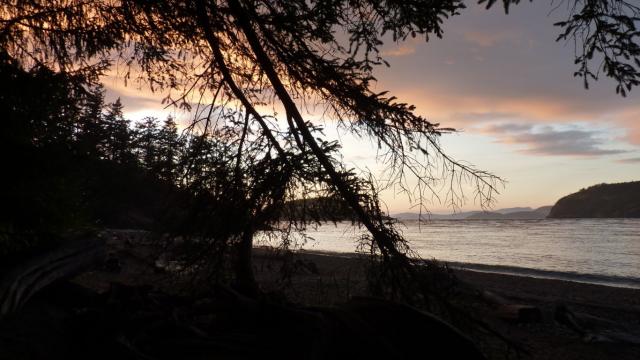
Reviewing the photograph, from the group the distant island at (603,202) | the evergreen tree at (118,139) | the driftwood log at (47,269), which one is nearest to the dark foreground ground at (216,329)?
the driftwood log at (47,269)

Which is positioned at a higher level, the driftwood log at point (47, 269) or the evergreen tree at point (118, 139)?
the evergreen tree at point (118, 139)

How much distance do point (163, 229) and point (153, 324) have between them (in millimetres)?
4429

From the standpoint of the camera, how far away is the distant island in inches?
5950

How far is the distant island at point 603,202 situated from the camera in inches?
5950

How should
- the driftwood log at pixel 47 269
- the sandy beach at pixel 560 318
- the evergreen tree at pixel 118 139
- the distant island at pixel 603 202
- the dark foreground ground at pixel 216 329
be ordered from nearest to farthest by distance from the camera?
the dark foreground ground at pixel 216 329
the driftwood log at pixel 47 269
the sandy beach at pixel 560 318
the evergreen tree at pixel 118 139
the distant island at pixel 603 202

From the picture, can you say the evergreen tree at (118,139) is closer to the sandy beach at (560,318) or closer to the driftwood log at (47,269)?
the sandy beach at (560,318)

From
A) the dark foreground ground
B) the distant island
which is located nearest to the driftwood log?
the dark foreground ground

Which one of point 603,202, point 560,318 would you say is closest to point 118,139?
point 560,318

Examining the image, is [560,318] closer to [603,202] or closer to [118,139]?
[118,139]

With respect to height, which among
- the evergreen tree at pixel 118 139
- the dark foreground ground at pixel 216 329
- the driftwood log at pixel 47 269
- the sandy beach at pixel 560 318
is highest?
the evergreen tree at pixel 118 139

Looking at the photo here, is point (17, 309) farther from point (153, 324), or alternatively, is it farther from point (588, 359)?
point (588, 359)

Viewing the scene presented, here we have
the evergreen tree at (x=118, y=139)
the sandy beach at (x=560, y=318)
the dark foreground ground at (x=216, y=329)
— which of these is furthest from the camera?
the evergreen tree at (x=118, y=139)

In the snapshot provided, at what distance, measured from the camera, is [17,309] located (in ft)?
5.98

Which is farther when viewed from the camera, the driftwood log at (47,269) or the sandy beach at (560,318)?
the sandy beach at (560,318)
